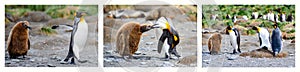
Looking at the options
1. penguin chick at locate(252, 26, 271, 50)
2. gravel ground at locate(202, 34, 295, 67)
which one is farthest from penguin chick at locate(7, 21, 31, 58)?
penguin chick at locate(252, 26, 271, 50)

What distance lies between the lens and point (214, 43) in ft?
11.2

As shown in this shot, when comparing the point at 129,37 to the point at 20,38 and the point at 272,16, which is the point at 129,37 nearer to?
the point at 20,38

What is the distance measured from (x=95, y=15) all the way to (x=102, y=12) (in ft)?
0.20

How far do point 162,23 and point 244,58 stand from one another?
0.69m

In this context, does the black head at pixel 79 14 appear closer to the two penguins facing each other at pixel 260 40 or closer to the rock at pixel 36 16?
the rock at pixel 36 16

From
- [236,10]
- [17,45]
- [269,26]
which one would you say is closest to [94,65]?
[17,45]

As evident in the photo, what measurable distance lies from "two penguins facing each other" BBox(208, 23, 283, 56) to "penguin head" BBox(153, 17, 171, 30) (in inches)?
13.6

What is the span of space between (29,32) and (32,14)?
0.14 m

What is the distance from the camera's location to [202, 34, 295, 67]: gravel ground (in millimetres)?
3391

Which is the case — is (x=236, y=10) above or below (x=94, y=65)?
above

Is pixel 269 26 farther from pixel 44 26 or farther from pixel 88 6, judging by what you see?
pixel 44 26

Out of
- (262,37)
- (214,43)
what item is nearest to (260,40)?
(262,37)

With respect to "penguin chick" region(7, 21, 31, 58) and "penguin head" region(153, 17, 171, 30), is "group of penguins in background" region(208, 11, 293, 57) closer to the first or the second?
"penguin head" region(153, 17, 171, 30)

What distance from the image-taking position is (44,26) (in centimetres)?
344
